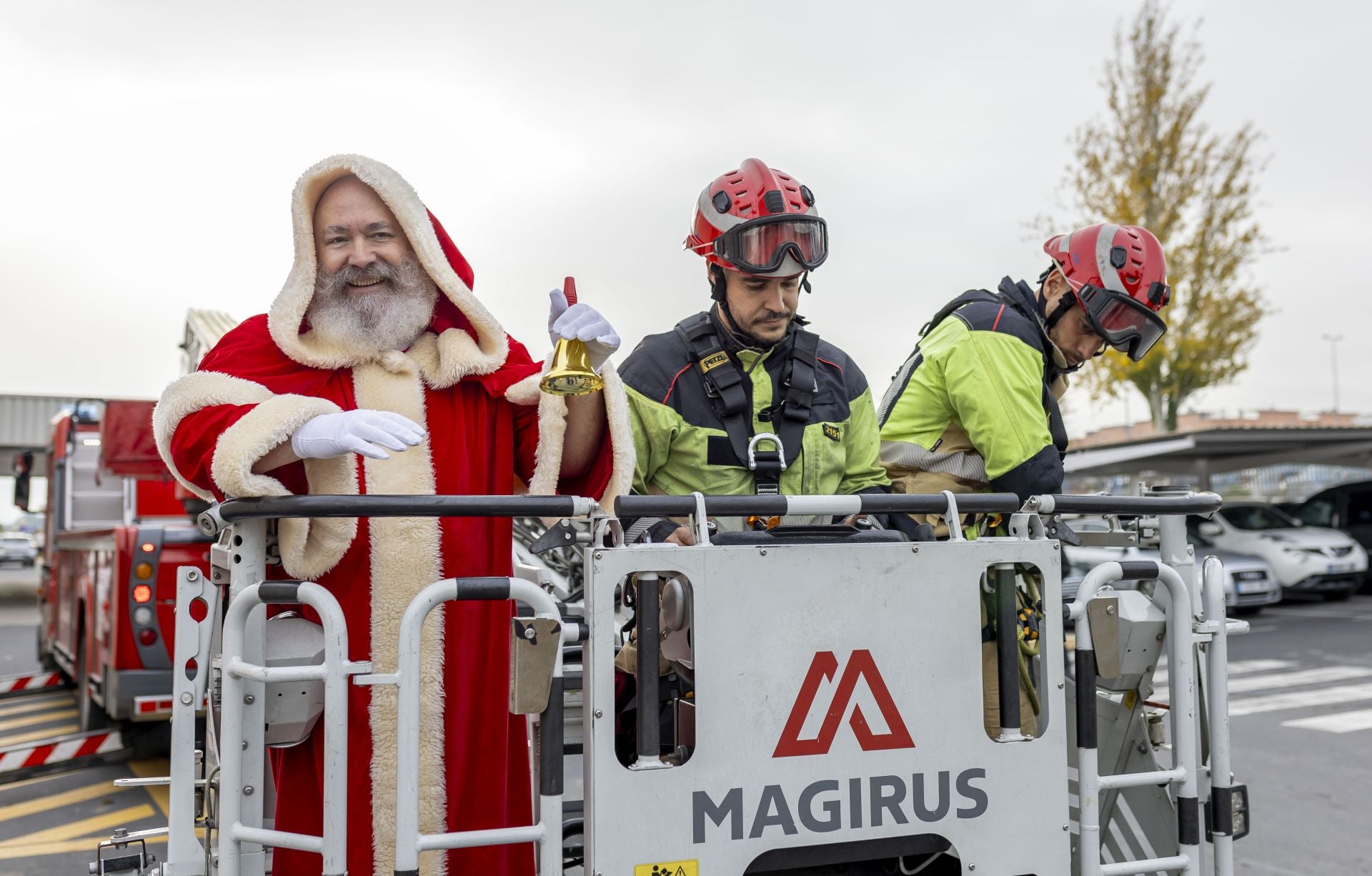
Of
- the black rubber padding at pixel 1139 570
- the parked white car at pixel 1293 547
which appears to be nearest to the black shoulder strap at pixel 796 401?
the black rubber padding at pixel 1139 570

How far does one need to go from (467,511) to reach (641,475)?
994mm

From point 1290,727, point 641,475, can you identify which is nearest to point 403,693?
point 641,475

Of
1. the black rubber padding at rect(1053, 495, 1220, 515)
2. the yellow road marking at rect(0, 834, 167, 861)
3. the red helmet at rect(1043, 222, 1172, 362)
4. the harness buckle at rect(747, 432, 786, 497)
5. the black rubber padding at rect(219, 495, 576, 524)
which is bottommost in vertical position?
the yellow road marking at rect(0, 834, 167, 861)

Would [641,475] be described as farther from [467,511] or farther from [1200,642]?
[1200,642]

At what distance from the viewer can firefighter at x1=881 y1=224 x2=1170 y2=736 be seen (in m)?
3.07

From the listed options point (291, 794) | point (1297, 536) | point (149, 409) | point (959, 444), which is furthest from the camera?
point (1297, 536)

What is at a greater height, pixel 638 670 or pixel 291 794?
pixel 638 670

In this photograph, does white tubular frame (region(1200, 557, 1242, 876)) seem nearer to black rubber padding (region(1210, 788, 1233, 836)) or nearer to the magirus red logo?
black rubber padding (region(1210, 788, 1233, 836))

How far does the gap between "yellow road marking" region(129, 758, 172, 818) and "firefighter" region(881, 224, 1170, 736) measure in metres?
4.99

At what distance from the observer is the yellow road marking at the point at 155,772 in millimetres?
6434

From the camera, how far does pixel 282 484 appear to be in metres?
2.39

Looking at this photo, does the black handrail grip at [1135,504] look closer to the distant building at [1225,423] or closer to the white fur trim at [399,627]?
the white fur trim at [399,627]

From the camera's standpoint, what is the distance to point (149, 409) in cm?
759

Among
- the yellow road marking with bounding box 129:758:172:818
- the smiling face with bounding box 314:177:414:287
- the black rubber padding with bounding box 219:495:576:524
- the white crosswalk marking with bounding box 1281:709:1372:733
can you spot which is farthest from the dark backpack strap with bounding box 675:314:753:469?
the white crosswalk marking with bounding box 1281:709:1372:733
